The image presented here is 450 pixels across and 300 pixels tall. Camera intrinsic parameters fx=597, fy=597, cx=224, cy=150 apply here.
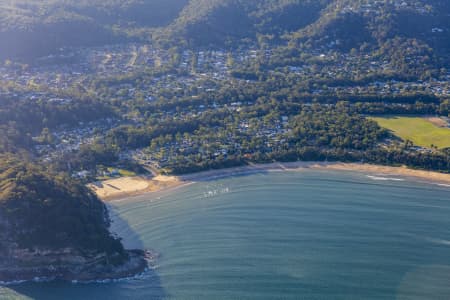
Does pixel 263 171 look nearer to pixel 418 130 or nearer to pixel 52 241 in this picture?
pixel 418 130

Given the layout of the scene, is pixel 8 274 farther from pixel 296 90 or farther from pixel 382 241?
pixel 296 90

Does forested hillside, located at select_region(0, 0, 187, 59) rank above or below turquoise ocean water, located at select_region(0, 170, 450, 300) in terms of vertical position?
above

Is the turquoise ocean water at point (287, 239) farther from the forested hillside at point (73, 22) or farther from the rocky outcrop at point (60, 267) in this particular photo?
the forested hillside at point (73, 22)

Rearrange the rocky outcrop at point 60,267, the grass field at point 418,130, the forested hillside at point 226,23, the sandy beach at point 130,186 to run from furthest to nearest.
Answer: the forested hillside at point 226,23, the grass field at point 418,130, the sandy beach at point 130,186, the rocky outcrop at point 60,267

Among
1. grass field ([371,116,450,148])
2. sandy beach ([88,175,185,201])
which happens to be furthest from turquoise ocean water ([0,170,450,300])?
grass field ([371,116,450,148])

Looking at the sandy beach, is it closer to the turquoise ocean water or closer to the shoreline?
the shoreline

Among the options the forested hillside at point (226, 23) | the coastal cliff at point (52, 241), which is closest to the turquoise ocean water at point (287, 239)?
the coastal cliff at point (52, 241)
